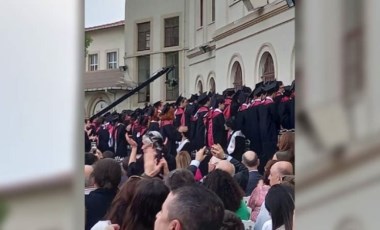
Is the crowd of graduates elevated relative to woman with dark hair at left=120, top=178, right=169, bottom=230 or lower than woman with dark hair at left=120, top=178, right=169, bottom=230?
elevated

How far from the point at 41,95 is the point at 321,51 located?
0.56 meters

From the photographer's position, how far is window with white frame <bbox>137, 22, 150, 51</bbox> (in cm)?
162

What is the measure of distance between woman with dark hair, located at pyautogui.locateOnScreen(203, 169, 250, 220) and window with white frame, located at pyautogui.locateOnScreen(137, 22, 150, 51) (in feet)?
1.08

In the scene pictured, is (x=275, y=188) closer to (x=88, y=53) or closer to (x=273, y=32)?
(x=273, y=32)

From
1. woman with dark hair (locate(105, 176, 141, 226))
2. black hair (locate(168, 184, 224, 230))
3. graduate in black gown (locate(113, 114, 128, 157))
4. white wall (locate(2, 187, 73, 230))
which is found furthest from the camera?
graduate in black gown (locate(113, 114, 128, 157))

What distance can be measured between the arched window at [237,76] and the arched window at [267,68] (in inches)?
2.2

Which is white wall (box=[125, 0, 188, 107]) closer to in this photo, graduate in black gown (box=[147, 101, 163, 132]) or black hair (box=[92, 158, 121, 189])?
graduate in black gown (box=[147, 101, 163, 132])

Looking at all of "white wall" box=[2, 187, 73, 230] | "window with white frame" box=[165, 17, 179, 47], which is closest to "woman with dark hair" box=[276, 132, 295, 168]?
"window with white frame" box=[165, 17, 179, 47]

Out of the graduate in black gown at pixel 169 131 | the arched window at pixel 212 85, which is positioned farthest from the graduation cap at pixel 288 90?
the graduate in black gown at pixel 169 131

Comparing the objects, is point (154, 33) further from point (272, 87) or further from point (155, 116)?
point (272, 87)

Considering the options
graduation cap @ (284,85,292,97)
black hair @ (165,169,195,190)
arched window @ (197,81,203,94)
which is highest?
arched window @ (197,81,203,94)

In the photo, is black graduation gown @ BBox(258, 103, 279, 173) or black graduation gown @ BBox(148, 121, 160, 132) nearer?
black graduation gown @ BBox(258, 103, 279, 173)

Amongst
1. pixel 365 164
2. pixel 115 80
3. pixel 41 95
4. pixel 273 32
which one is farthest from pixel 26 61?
pixel 365 164

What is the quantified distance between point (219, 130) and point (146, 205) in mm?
247
